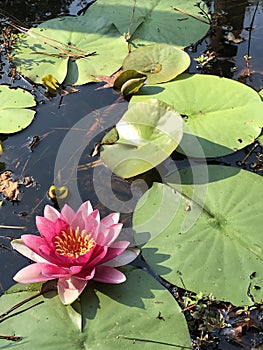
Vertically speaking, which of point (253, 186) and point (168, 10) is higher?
point (168, 10)

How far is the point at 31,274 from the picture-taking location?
78.4 inches

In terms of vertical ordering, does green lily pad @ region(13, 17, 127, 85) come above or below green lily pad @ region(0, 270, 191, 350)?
above

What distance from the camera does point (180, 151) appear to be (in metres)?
2.59

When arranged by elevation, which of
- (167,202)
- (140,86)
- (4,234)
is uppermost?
(140,86)

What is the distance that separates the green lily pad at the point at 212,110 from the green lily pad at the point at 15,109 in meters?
0.67

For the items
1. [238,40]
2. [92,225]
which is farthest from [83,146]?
[238,40]

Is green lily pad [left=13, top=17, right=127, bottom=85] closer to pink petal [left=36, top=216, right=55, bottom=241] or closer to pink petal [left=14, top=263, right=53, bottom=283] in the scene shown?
pink petal [left=36, top=216, right=55, bottom=241]

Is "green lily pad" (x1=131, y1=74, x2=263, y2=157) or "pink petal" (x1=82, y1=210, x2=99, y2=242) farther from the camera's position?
"green lily pad" (x1=131, y1=74, x2=263, y2=157)

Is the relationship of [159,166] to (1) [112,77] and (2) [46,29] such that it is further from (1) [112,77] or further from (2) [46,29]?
(2) [46,29]

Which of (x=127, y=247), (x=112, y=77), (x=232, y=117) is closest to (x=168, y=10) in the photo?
(x=112, y=77)

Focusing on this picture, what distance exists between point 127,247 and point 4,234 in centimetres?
62

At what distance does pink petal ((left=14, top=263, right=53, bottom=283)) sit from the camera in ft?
6.48

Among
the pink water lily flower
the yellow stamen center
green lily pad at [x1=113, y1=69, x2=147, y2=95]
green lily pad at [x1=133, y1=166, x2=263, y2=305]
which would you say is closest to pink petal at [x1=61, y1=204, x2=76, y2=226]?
the pink water lily flower

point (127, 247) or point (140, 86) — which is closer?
point (127, 247)
